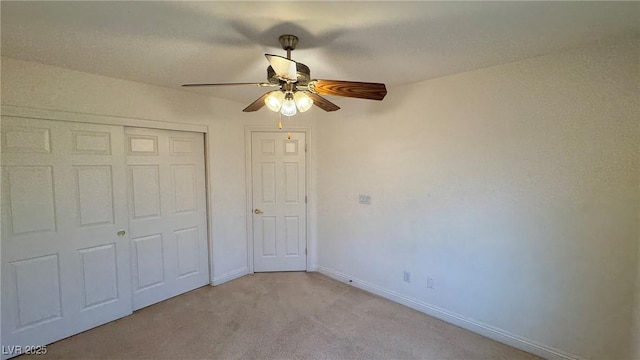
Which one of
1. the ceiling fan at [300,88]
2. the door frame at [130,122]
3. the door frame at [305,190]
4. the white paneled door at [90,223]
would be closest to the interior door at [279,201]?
the door frame at [305,190]

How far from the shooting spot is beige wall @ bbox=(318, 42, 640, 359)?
74.7 inches

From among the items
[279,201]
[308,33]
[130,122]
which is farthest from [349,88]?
[279,201]

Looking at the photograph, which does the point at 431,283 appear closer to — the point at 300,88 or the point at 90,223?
the point at 300,88

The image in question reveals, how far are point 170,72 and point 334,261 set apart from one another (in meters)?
2.81

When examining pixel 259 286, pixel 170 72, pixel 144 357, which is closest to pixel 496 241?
pixel 259 286

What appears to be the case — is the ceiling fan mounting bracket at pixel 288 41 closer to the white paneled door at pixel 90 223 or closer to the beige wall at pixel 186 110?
the beige wall at pixel 186 110

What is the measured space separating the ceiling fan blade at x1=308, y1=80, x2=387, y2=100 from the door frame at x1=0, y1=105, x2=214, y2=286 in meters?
1.94

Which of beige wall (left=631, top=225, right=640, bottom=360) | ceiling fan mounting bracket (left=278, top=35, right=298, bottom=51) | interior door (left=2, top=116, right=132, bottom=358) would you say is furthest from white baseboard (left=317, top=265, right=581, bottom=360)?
ceiling fan mounting bracket (left=278, top=35, right=298, bottom=51)

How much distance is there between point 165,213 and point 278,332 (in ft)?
5.82

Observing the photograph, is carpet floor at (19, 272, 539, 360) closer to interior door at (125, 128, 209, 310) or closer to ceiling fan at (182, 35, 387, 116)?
interior door at (125, 128, 209, 310)

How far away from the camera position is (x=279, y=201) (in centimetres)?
384

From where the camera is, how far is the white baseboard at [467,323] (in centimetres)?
218

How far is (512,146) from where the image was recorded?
2271 millimetres

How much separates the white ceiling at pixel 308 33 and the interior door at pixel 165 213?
88cm
